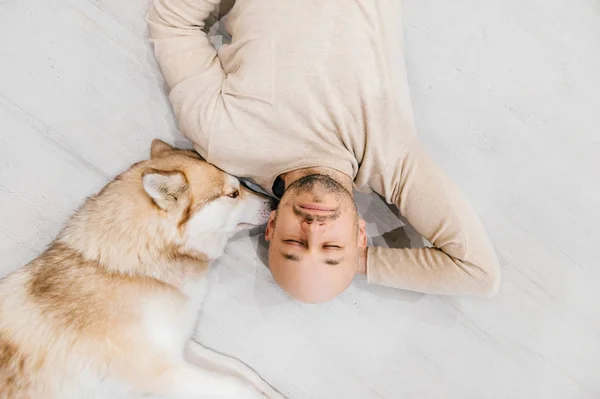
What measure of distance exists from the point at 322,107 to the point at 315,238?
48 centimetres

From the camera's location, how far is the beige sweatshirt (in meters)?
1.63

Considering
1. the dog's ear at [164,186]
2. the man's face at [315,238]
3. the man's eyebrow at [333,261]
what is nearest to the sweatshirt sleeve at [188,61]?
the dog's ear at [164,186]

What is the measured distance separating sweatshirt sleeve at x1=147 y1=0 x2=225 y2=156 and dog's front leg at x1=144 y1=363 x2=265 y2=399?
812mm

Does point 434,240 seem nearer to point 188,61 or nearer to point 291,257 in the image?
point 291,257

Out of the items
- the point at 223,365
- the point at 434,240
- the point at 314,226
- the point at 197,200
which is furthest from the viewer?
the point at 223,365

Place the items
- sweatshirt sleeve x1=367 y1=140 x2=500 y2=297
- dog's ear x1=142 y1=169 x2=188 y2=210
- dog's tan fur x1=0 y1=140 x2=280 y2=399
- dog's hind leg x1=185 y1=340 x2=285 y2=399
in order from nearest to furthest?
dog's ear x1=142 y1=169 x2=188 y2=210 → dog's tan fur x1=0 y1=140 x2=280 y2=399 → sweatshirt sleeve x1=367 y1=140 x2=500 y2=297 → dog's hind leg x1=185 y1=340 x2=285 y2=399

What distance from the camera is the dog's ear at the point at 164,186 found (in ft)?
4.67

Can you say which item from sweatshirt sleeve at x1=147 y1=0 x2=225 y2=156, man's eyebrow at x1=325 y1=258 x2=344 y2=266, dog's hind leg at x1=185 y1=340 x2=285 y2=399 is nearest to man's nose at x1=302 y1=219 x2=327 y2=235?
man's eyebrow at x1=325 y1=258 x2=344 y2=266

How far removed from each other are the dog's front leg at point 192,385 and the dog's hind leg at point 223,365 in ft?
0.24

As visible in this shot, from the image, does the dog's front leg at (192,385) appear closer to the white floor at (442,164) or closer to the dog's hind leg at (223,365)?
the dog's hind leg at (223,365)

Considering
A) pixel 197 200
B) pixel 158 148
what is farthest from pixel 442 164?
pixel 158 148

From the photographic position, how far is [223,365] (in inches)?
76.4

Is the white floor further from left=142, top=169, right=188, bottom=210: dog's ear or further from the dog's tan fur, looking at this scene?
left=142, top=169, right=188, bottom=210: dog's ear

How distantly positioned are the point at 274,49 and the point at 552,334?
5.37ft
